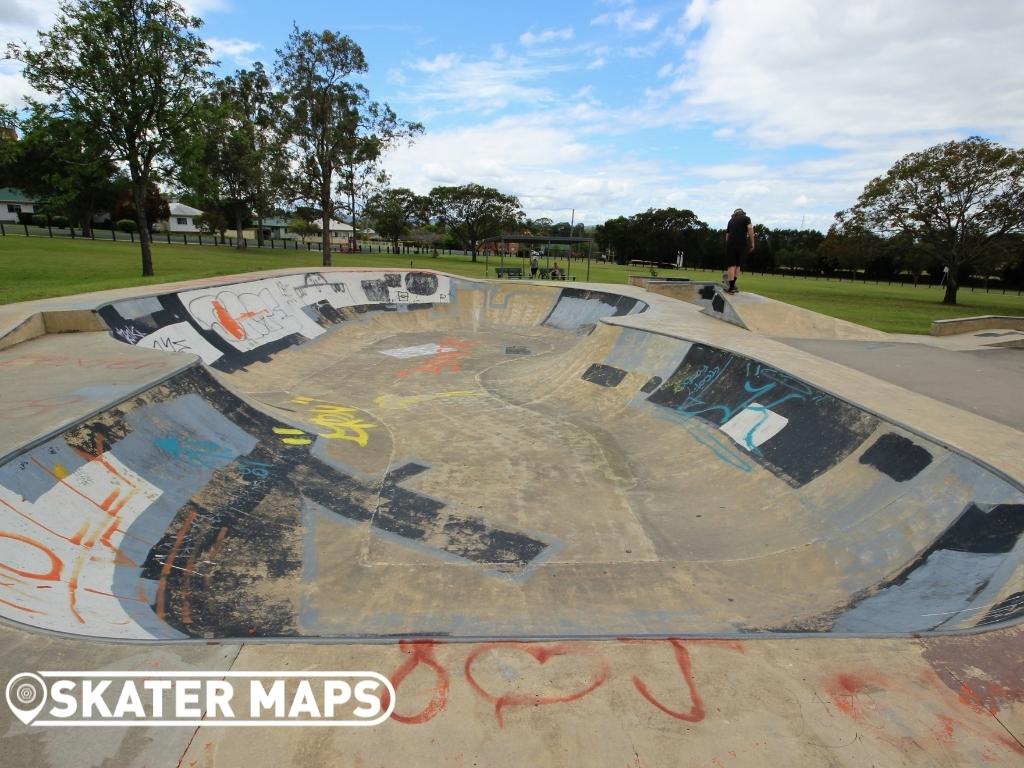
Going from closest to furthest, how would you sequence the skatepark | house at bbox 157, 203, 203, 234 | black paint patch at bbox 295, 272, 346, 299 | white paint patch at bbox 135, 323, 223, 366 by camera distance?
1. the skatepark
2. white paint patch at bbox 135, 323, 223, 366
3. black paint patch at bbox 295, 272, 346, 299
4. house at bbox 157, 203, 203, 234

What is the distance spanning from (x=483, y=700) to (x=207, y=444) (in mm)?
6230

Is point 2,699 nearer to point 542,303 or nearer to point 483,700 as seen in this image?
point 483,700

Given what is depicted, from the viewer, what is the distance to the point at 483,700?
112 inches

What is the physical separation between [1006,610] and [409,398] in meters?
10.6

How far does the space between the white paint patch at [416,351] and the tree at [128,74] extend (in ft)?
46.9

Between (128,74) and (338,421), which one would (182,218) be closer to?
(128,74)

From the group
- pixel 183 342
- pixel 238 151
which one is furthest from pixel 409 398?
pixel 238 151

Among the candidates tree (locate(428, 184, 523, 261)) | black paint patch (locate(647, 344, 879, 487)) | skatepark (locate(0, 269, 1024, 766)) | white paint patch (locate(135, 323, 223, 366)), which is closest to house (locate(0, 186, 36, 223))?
tree (locate(428, 184, 523, 261))

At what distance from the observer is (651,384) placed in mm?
11477

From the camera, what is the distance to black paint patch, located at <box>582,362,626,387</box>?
12211mm

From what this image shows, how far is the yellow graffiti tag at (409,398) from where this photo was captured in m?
11.7

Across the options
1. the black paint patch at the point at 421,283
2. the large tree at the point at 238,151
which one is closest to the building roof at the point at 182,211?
the large tree at the point at 238,151

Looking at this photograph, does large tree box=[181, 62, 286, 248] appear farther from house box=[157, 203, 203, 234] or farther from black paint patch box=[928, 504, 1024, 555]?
house box=[157, 203, 203, 234]

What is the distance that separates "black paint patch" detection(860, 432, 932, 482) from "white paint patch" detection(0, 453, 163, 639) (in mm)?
7380
